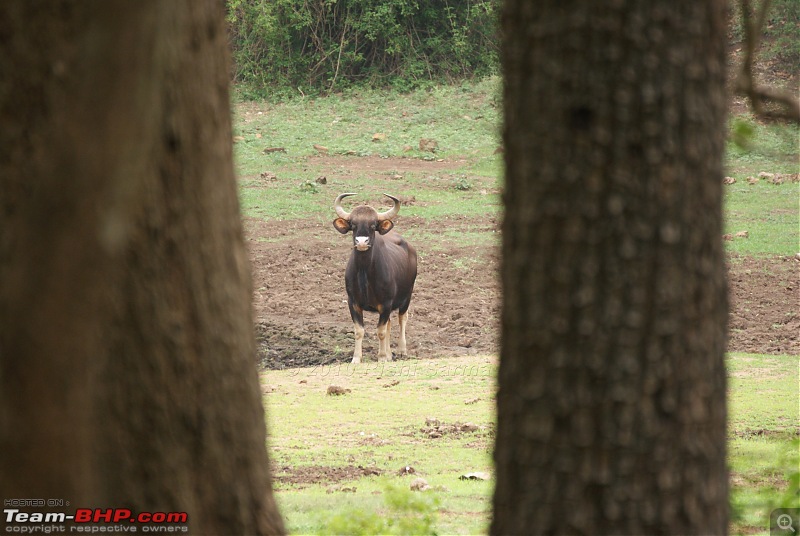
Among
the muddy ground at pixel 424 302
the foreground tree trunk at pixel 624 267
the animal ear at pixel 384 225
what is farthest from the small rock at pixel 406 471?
the animal ear at pixel 384 225

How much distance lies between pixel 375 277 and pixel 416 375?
2843 mm

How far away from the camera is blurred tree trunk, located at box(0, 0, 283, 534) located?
1486mm

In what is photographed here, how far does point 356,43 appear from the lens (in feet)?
94.6

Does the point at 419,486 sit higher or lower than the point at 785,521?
lower

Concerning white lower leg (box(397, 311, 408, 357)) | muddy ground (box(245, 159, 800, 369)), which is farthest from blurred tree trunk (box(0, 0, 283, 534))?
white lower leg (box(397, 311, 408, 357))

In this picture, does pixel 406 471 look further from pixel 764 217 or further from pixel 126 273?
pixel 764 217

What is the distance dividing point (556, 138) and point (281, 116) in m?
25.1

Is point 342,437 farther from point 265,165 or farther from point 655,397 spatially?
point 265,165

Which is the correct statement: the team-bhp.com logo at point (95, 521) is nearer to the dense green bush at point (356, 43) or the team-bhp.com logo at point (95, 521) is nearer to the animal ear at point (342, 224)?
the animal ear at point (342, 224)

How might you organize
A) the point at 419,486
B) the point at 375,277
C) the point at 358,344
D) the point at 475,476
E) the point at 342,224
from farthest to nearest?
the point at 342,224
the point at 375,277
the point at 358,344
the point at 475,476
the point at 419,486

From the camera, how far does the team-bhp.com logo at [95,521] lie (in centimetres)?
190

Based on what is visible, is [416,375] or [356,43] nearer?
[416,375]

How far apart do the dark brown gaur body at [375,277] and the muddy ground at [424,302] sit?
44 cm

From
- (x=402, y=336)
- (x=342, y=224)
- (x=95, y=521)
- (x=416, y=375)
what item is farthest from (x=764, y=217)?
(x=95, y=521)
